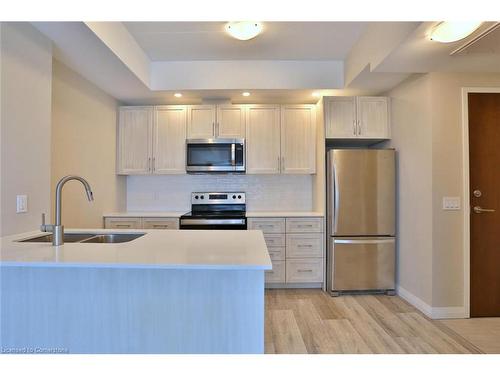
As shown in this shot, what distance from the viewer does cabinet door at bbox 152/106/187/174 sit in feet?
12.8

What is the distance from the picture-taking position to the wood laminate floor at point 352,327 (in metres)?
2.30

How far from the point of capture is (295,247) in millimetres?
3617

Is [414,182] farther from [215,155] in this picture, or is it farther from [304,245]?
[215,155]

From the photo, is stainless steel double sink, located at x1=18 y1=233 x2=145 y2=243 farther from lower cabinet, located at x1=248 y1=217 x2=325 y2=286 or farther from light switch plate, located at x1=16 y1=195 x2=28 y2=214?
lower cabinet, located at x1=248 y1=217 x2=325 y2=286

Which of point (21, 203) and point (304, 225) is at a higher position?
point (21, 203)

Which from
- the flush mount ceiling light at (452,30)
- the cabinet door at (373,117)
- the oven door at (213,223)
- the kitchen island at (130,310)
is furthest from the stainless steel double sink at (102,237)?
the cabinet door at (373,117)

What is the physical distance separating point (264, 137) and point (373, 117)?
128 cm

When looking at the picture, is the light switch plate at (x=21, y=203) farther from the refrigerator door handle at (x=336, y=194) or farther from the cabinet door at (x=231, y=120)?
the refrigerator door handle at (x=336, y=194)

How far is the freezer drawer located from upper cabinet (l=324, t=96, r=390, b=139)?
1.18 meters

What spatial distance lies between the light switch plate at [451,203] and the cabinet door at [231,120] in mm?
2247

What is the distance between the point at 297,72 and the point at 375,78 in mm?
822

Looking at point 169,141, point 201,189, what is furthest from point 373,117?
point 169,141

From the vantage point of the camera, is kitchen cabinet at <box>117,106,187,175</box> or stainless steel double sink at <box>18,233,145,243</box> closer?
stainless steel double sink at <box>18,233,145,243</box>

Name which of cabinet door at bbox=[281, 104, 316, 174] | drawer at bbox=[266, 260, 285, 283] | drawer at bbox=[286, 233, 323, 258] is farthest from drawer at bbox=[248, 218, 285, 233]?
cabinet door at bbox=[281, 104, 316, 174]
